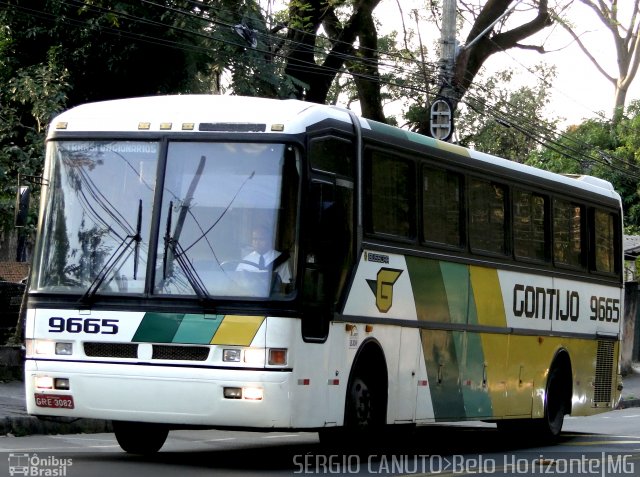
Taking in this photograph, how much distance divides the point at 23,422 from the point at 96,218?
14.6ft

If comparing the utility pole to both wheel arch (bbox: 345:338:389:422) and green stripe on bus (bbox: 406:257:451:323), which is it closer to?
green stripe on bus (bbox: 406:257:451:323)

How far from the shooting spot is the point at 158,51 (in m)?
21.9

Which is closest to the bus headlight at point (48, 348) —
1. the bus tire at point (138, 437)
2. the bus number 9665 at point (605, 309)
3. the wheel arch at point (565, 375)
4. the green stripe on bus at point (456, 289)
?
the bus tire at point (138, 437)

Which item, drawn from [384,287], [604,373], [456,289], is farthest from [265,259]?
[604,373]

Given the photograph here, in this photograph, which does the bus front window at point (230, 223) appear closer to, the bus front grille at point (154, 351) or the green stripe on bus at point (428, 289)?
→ the bus front grille at point (154, 351)

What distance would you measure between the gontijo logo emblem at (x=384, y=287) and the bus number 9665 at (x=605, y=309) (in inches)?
237

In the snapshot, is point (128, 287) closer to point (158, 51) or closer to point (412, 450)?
point (412, 450)

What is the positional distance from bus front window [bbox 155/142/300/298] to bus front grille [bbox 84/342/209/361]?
0.47m

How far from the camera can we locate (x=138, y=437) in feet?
40.0

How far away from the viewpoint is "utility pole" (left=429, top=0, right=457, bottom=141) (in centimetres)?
2289

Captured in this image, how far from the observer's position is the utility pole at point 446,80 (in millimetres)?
22891

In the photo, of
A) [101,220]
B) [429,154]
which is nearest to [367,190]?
[429,154]

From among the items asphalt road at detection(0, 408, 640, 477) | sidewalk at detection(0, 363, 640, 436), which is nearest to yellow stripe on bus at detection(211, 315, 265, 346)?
asphalt road at detection(0, 408, 640, 477)

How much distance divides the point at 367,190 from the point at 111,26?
10414mm
